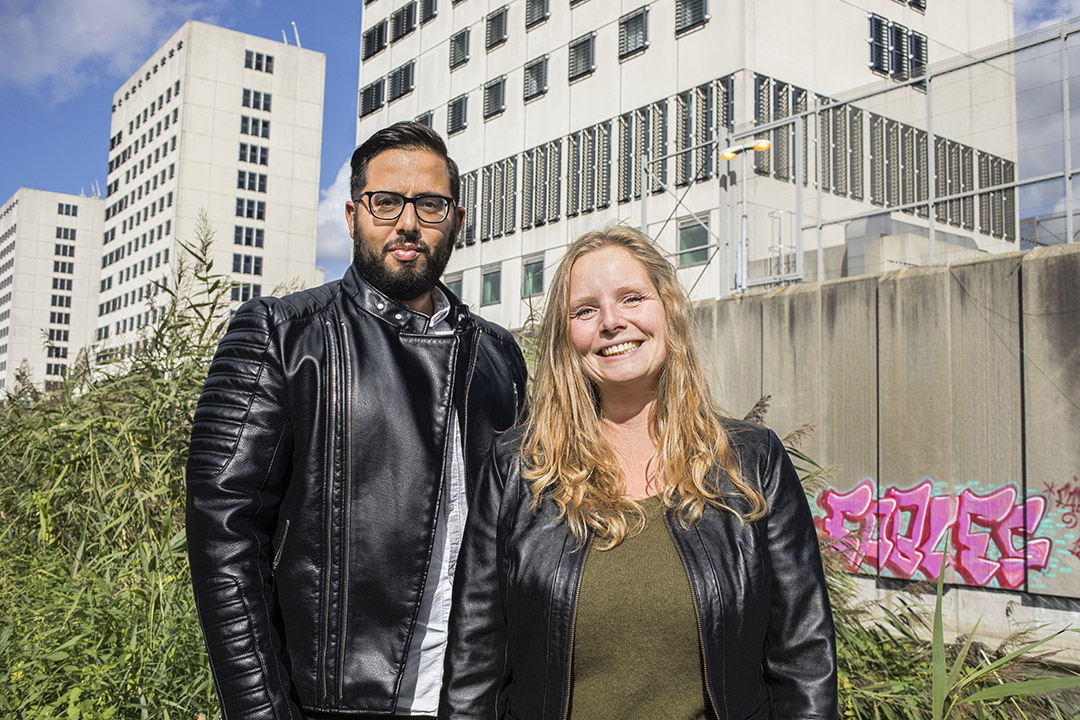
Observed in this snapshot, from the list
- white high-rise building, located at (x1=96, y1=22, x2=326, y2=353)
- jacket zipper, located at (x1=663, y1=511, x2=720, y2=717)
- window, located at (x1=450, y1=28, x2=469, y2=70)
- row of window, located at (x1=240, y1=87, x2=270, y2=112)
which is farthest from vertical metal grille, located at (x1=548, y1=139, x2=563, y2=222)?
row of window, located at (x1=240, y1=87, x2=270, y2=112)

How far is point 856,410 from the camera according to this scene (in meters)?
8.95

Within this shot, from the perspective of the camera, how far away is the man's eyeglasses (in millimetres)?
2461

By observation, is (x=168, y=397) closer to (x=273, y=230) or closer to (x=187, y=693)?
(x=187, y=693)

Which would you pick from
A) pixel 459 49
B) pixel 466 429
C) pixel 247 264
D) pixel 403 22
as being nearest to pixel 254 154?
pixel 247 264

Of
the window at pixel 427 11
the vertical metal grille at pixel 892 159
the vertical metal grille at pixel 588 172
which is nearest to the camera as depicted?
the vertical metal grille at pixel 892 159

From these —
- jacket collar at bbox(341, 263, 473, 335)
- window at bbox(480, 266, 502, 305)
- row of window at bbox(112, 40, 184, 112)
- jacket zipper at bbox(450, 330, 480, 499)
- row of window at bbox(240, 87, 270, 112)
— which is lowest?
jacket zipper at bbox(450, 330, 480, 499)

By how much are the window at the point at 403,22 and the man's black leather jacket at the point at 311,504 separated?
3203 cm

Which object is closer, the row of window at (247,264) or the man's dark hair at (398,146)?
the man's dark hair at (398,146)

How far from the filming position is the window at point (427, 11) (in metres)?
31.2

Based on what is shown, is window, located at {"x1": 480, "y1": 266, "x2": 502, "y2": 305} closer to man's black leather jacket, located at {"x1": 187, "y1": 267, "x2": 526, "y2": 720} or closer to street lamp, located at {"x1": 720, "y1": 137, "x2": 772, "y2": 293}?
street lamp, located at {"x1": 720, "y1": 137, "x2": 772, "y2": 293}

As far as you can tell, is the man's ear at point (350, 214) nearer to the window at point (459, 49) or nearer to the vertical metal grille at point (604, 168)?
the vertical metal grille at point (604, 168)

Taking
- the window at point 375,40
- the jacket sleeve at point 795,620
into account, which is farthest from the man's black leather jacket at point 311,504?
the window at point 375,40

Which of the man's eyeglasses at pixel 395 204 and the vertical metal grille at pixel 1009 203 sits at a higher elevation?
the vertical metal grille at pixel 1009 203

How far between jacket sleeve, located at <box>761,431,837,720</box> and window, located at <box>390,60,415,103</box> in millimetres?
31572
